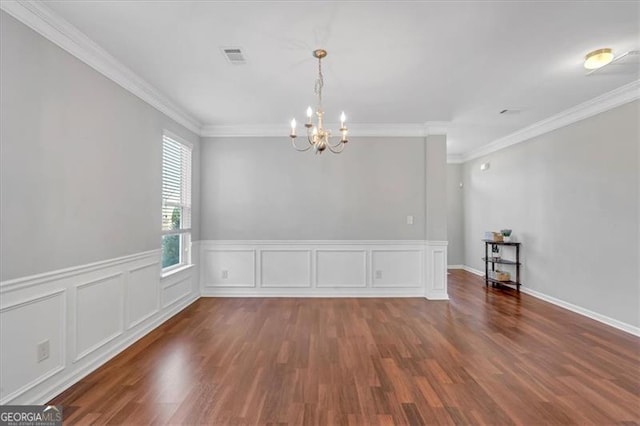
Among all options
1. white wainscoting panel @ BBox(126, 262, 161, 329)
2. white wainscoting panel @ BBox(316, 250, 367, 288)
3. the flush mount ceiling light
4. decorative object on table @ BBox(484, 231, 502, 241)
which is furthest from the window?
decorative object on table @ BBox(484, 231, 502, 241)

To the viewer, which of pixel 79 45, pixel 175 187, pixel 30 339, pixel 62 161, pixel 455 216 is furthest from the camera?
pixel 455 216

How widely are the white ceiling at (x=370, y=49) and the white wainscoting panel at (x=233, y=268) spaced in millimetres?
2344

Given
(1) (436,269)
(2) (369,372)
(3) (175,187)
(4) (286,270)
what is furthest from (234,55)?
(1) (436,269)

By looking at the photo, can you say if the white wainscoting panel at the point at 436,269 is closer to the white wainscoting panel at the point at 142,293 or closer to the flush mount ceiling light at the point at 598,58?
the flush mount ceiling light at the point at 598,58

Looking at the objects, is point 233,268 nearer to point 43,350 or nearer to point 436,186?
point 43,350

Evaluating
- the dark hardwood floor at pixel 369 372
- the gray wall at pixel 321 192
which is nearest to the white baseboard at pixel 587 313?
the dark hardwood floor at pixel 369 372

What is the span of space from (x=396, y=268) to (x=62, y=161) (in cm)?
452

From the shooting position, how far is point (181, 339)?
335 cm

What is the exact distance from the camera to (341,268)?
5.11 meters

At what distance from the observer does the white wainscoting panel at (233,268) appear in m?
5.11

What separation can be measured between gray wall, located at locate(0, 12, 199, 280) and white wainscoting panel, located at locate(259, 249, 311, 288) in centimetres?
210

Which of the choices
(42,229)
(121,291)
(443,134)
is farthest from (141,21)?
(443,134)

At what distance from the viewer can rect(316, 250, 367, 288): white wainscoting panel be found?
5109 mm

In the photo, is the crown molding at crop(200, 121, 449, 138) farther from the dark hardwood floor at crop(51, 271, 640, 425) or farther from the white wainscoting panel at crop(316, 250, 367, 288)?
the dark hardwood floor at crop(51, 271, 640, 425)
